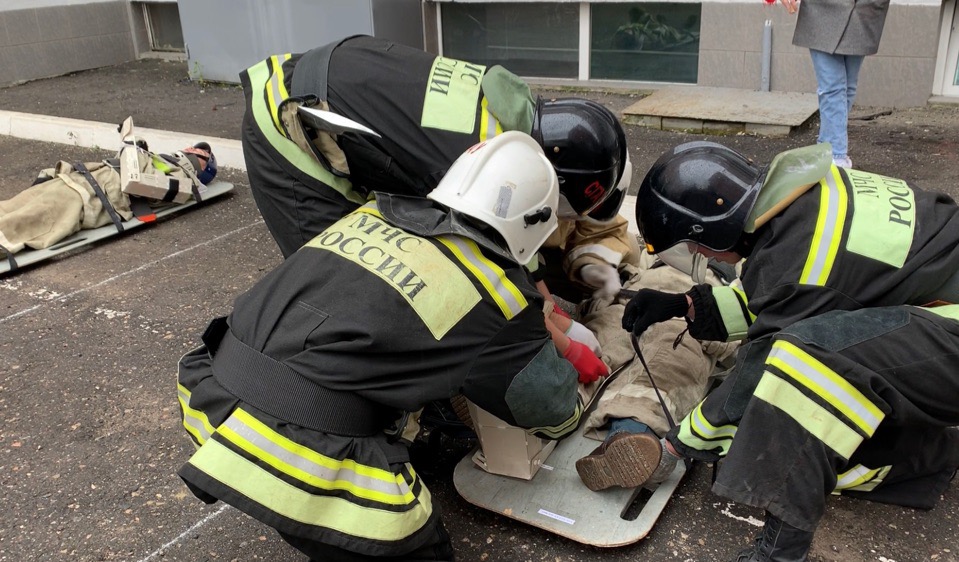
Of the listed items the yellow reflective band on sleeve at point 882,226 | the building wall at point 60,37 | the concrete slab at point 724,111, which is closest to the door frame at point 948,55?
the concrete slab at point 724,111

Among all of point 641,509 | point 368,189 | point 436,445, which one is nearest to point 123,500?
point 436,445

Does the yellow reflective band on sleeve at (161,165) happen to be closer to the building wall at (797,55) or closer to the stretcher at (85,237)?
the stretcher at (85,237)

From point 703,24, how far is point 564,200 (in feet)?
15.3

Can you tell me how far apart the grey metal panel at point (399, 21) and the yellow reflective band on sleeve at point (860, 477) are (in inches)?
240

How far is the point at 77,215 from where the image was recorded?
15.8ft

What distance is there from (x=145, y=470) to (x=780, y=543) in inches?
79.0

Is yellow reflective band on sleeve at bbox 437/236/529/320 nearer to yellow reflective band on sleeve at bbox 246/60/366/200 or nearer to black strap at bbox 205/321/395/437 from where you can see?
black strap at bbox 205/321/395/437

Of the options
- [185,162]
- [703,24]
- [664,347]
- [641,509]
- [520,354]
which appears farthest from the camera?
[703,24]

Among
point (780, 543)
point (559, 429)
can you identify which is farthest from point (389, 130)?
point (780, 543)

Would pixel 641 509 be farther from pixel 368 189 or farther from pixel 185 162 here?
pixel 185 162

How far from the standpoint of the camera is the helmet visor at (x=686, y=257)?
8.01 ft

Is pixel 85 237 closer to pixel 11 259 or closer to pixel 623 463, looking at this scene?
pixel 11 259

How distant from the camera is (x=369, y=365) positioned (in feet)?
6.52

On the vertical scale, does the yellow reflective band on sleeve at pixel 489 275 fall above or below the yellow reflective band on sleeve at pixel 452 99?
below
